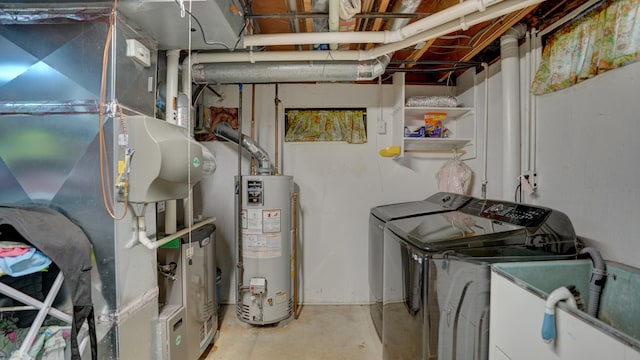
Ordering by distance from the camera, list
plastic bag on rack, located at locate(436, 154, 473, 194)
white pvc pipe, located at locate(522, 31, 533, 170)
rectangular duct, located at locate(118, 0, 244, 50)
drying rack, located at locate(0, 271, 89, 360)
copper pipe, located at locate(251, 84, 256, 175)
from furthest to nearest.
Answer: copper pipe, located at locate(251, 84, 256, 175)
plastic bag on rack, located at locate(436, 154, 473, 194)
white pvc pipe, located at locate(522, 31, 533, 170)
rectangular duct, located at locate(118, 0, 244, 50)
drying rack, located at locate(0, 271, 89, 360)

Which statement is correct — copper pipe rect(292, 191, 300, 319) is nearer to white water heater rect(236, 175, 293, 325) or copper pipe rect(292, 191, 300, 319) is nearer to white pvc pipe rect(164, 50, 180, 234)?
white water heater rect(236, 175, 293, 325)

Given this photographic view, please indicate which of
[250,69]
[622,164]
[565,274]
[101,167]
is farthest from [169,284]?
[622,164]

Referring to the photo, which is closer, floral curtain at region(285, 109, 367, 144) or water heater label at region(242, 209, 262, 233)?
water heater label at region(242, 209, 262, 233)

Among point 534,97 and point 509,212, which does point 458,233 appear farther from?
point 534,97

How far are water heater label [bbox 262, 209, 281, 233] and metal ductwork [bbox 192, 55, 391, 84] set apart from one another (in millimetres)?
1072

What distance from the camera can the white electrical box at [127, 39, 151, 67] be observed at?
1244 mm

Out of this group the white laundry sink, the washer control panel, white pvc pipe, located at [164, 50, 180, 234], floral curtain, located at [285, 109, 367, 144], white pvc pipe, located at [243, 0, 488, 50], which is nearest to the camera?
the white laundry sink

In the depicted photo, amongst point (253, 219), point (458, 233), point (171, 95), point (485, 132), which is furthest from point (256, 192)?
point (485, 132)

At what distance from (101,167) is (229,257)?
5.55 ft

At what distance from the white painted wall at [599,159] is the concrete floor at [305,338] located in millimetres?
1599

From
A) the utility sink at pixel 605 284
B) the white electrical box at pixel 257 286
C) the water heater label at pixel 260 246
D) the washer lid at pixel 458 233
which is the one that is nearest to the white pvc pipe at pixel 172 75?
the water heater label at pixel 260 246

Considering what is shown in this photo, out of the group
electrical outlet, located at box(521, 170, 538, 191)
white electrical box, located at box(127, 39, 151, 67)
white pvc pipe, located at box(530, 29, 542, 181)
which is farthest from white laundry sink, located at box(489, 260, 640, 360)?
white electrical box, located at box(127, 39, 151, 67)

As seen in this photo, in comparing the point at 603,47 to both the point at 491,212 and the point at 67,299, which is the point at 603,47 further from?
the point at 67,299

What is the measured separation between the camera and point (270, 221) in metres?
2.19
